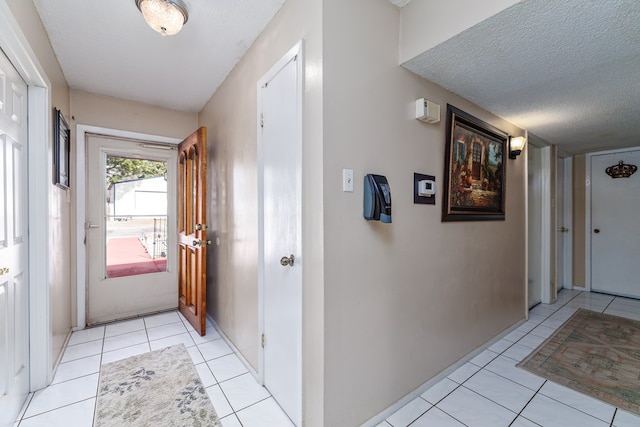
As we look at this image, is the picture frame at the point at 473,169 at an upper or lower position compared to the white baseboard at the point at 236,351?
upper

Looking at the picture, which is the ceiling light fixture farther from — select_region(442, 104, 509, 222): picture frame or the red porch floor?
the red porch floor

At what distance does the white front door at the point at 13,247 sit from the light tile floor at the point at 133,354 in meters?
0.16

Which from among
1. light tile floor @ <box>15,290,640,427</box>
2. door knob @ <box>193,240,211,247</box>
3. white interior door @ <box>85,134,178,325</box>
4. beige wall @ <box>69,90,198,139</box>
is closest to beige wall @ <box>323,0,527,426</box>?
light tile floor @ <box>15,290,640,427</box>

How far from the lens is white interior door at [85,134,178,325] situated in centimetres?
293

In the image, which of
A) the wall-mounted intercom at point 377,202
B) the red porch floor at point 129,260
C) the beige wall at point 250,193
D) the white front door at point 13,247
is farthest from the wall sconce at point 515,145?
the red porch floor at point 129,260

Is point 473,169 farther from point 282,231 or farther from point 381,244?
point 282,231

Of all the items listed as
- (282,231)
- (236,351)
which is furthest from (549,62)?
(236,351)

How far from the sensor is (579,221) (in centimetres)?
437

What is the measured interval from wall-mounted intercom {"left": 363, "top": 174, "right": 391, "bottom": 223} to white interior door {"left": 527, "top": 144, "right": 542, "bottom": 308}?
3061 mm

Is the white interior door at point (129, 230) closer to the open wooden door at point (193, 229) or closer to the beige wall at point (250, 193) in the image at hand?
the open wooden door at point (193, 229)

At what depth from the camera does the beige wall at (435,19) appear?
52.9 inches

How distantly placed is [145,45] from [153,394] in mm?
2405

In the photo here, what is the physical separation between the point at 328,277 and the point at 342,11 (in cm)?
133

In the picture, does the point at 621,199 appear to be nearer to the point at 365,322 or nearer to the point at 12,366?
the point at 365,322
